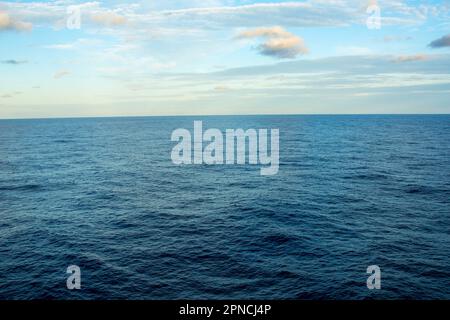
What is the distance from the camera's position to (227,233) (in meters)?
46.7

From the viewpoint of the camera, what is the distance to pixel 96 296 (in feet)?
108

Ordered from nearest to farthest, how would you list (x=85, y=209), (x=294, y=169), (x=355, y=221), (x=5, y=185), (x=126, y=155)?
1. (x=355, y=221)
2. (x=85, y=209)
3. (x=5, y=185)
4. (x=294, y=169)
5. (x=126, y=155)

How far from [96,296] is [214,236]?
54.7 feet

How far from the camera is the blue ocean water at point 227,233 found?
3434 cm

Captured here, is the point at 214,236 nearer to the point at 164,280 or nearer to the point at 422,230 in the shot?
the point at 164,280

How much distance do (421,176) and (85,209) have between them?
66.5m

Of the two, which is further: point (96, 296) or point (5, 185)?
point (5, 185)

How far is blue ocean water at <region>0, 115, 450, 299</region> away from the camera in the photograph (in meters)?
34.3

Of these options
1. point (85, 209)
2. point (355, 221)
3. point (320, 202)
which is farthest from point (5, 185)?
point (355, 221)

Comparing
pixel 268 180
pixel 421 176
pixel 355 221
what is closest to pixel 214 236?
pixel 355 221
